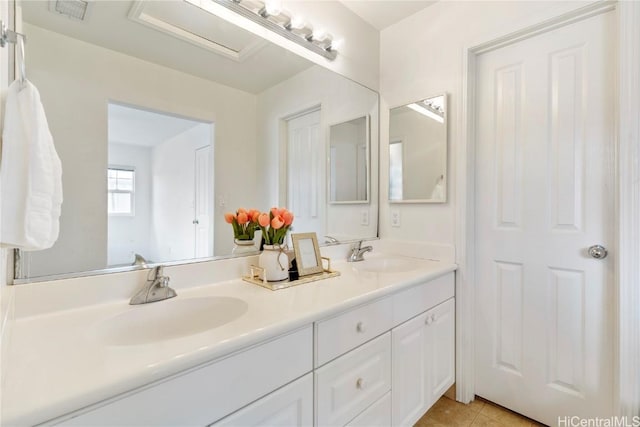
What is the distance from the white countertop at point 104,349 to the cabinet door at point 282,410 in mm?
178

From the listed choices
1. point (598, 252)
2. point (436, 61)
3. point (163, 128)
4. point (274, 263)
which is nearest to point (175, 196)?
point (163, 128)

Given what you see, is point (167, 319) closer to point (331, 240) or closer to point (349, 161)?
point (331, 240)

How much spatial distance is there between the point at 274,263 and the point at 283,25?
3.92 ft

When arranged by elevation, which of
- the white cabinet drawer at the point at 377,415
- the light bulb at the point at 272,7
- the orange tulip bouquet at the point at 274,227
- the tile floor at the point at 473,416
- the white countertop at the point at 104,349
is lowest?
the tile floor at the point at 473,416

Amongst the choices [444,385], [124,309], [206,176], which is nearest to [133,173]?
[206,176]

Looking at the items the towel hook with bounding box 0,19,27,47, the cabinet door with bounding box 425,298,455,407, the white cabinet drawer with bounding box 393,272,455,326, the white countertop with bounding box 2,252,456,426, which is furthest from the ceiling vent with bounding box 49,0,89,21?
the cabinet door with bounding box 425,298,455,407

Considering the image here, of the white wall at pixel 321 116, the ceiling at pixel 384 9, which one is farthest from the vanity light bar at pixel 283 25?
the ceiling at pixel 384 9

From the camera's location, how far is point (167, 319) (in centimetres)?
99

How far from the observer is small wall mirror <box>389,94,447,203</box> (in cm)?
173

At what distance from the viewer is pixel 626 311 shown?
1.20 meters

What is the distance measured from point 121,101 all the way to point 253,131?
55 cm

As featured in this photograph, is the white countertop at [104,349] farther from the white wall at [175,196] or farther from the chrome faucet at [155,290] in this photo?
the white wall at [175,196]

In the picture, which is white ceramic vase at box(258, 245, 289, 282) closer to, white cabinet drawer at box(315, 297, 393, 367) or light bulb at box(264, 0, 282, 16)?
white cabinet drawer at box(315, 297, 393, 367)

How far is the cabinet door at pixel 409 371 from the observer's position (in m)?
1.23
